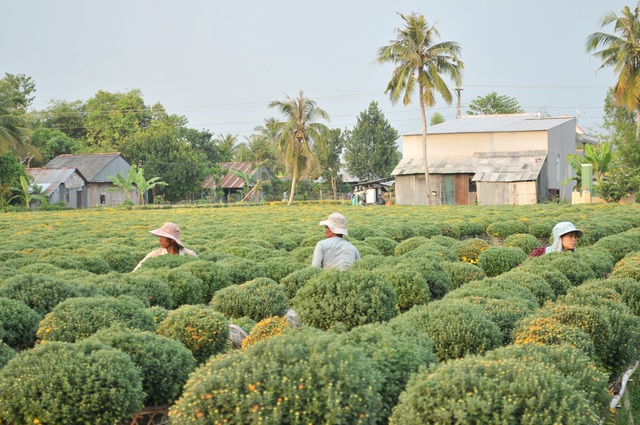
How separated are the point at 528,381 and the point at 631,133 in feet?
154

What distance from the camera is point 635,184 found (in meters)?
43.5

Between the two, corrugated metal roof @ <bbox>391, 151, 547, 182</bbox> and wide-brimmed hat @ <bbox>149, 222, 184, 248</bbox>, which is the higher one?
corrugated metal roof @ <bbox>391, 151, 547, 182</bbox>

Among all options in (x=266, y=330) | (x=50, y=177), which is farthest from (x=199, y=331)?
(x=50, y=177)

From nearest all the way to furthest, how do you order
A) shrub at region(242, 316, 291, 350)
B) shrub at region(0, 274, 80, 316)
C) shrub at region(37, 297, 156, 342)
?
shrub at region(242, 316, 291, 350)
shrub at region(37, 297, 156, 342)
shrub at region(0, 274, 80, 316)

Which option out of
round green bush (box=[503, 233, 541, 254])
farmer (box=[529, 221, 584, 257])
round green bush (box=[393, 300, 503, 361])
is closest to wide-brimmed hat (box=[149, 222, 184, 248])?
round green bush (box=[393, 300, 503, 361])

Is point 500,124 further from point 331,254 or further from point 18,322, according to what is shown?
point 18,322

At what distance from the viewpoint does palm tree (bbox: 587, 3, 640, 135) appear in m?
46.7

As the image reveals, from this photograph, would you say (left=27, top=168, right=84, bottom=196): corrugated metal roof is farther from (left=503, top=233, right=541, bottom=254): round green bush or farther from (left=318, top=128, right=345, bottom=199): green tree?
(left=503, top=233, right=541, bottom=254): round green bush

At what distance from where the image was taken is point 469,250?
1502 centimetres

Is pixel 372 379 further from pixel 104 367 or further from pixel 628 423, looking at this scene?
pixel 628 423

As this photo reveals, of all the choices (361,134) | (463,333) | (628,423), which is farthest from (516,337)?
(361,134)

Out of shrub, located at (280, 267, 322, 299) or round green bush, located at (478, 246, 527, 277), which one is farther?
round green bush, located at (478, 246, 527, 277)

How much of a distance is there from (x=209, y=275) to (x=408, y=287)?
2.81 meters

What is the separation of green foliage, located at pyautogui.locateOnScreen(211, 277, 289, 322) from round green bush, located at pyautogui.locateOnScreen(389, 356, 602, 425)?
3708 mm
